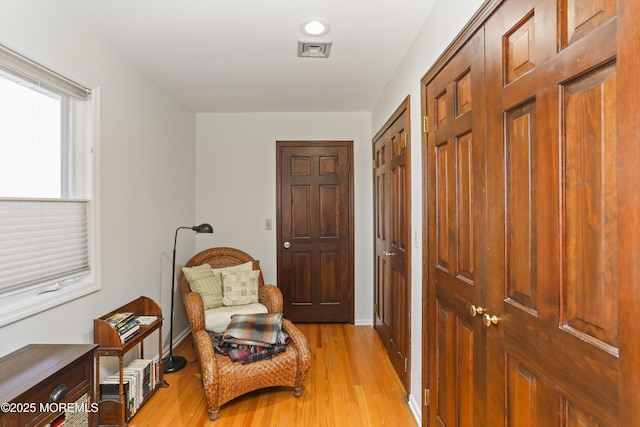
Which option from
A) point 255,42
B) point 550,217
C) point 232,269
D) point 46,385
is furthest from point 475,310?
point 232,269

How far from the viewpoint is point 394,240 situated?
2.77 meters

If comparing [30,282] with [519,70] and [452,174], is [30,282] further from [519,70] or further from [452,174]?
[519,70]

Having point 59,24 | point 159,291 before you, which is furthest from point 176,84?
point 159,291

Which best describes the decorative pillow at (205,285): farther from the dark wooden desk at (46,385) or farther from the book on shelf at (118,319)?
the dark wooden desk at (46,385)

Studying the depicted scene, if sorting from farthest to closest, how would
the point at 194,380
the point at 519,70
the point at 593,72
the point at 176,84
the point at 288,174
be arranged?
the point at 288,174, the point at 176,84, the point at 194,380, the point at 519,70, the point at 593,72

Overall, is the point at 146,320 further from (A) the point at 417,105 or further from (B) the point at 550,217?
(B) the point at 550,217

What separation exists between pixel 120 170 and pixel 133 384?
1.41 meters

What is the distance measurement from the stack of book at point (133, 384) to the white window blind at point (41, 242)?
697mm

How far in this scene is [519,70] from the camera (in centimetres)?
107

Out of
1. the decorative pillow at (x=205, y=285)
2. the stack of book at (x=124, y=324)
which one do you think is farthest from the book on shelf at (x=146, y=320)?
the decorative pillow at (x=205, y=285)

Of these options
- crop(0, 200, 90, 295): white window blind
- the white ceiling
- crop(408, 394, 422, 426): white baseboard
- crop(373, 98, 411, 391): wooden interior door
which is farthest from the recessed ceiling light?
crop(408, 394, 422, 426): white baseboard

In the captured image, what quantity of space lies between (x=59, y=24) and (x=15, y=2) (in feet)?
0.87

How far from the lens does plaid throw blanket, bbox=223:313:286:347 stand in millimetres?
2303

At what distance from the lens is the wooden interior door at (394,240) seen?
2.35 metres
